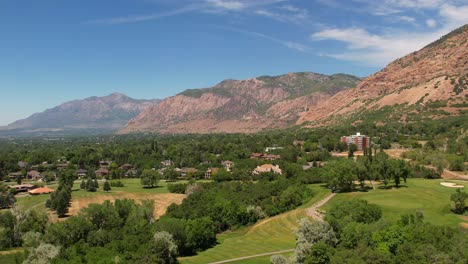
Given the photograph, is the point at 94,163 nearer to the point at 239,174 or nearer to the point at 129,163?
the point at 129,163

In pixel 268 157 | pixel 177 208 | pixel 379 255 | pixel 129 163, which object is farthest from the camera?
pixel 129 163

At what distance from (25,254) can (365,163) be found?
72366mm

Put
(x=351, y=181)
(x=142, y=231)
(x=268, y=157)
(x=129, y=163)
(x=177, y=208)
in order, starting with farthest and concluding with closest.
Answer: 1. (x=129, y=163)
2. (x=268, y=157)
3. (x=351, y=181)
4. (x=177, y=208)
5. (x=142, y=231)

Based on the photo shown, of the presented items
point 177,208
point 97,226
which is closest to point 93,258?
point 97,226

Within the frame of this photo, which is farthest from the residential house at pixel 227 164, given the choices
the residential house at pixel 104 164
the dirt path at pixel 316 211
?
the dirt path at pixel 316 211

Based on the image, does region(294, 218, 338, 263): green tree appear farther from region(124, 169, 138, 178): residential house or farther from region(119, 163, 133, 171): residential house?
region(119, 163, 133, 171): residential house

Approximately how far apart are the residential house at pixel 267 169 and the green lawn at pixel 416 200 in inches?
1393

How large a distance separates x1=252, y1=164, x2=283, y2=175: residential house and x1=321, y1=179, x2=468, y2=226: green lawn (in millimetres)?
35393

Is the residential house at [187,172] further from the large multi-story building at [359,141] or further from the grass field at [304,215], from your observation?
the large multi-story building at [359,141]

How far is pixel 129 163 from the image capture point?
16625 centimetres

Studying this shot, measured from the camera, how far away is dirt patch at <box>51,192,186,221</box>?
91031 mm

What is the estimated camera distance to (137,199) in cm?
10081

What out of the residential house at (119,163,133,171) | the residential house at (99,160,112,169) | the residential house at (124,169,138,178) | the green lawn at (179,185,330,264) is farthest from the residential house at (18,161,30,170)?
the green lawn at (179,185,330,264)

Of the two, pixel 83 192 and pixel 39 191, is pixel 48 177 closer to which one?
→ pixel 39 191
